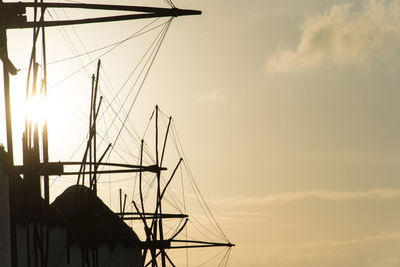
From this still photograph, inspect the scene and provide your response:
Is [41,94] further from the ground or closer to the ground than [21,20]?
closer to the ground

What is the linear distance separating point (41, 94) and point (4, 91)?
218 centimetres

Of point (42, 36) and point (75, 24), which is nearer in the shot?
point (75, 24)

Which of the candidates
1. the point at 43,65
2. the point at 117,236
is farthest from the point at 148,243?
the point at 43,65

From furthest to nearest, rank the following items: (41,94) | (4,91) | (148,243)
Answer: (148,243) → (41,94) → (4,91)

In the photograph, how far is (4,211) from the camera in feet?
98.0

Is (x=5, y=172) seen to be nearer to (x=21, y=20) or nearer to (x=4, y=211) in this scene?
(x=4, y=211)

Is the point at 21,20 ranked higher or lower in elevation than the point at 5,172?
higher

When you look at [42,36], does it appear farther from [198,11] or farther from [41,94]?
[198,11]

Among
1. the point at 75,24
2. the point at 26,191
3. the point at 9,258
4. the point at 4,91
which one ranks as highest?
the point at 75,24

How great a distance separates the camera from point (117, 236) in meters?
69.1

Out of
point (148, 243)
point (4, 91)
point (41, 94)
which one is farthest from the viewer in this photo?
point (148, 243)

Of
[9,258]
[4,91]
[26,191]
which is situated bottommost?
[9,258]

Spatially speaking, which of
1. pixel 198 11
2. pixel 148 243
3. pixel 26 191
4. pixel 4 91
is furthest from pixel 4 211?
pixel 148 243

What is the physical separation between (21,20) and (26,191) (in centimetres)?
588
